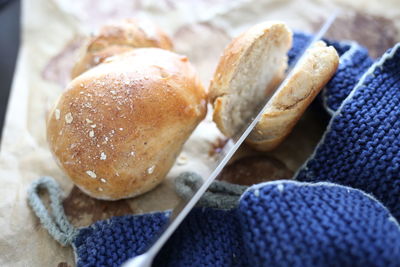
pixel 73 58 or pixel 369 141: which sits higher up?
pixel 369 141

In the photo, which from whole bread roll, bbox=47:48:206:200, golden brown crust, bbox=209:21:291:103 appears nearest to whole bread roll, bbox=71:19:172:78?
whole bread roll, bbox=47:48:206:200

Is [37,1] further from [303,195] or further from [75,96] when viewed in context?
[303,195]

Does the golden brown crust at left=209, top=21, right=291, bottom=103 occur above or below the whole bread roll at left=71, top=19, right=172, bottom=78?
above

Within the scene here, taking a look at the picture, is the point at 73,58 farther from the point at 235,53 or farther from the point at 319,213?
the point at 319,213

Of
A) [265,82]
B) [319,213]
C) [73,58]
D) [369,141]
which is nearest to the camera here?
[319,213]

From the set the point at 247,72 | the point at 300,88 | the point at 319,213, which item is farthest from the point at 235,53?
the point at 319,213

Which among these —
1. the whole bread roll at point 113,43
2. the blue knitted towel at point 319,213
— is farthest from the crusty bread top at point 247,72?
the whole bread roll at point 113,43

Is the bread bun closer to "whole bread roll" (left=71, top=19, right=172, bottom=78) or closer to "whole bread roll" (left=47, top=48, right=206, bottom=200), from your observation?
"whole bread roll" (left=47, top=48, right=206, bottom=200)
